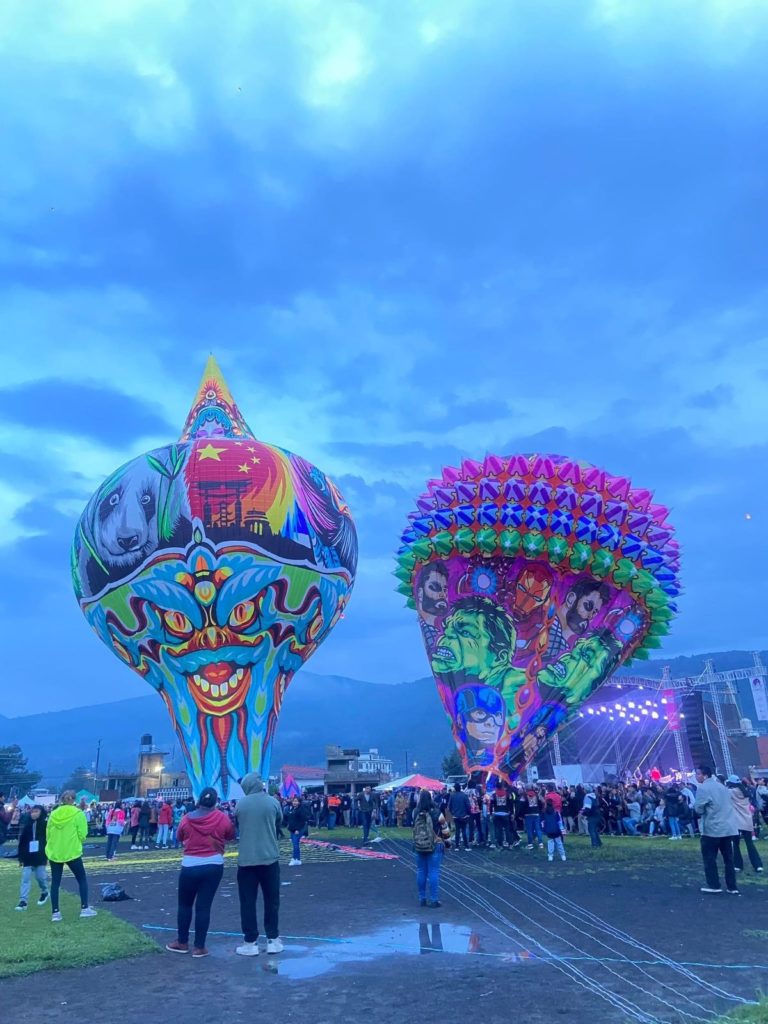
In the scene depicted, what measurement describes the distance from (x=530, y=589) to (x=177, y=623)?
1430cm

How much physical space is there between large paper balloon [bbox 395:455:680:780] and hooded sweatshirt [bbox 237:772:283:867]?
2122 centimetres

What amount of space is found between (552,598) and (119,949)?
2329cm

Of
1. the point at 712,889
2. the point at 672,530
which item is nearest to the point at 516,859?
the point at 712,889

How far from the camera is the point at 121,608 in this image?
31984 mm

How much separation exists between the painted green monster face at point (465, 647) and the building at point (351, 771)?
28495 millimetres

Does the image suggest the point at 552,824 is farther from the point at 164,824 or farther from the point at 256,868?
the point at 164,824

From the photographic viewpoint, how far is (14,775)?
89062 mm

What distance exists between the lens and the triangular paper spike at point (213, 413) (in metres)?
39.4

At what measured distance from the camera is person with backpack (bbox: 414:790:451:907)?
10586 mm

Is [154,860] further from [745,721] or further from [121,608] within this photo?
[745,721]

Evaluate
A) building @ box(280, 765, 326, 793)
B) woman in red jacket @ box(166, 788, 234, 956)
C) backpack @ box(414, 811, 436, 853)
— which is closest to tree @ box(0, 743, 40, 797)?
building @ box(280, 765, 326, 793)

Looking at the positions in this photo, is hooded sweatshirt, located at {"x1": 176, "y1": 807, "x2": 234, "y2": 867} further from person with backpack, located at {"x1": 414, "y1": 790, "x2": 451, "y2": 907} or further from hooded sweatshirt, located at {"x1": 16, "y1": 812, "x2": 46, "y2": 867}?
hooded sweatshirt, located at {"x1": 16, "y1": 812, "x2": 46, "y2": 867}

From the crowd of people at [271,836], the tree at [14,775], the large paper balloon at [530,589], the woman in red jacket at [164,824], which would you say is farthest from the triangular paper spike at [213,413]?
the tree at [14,775]

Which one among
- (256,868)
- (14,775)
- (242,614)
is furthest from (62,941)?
(14,775)
